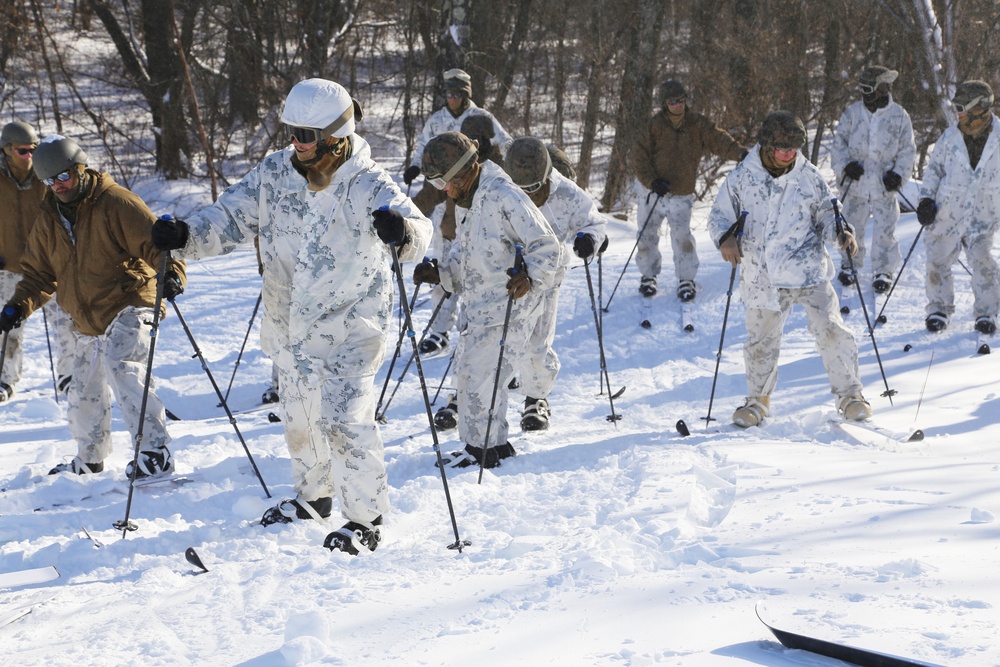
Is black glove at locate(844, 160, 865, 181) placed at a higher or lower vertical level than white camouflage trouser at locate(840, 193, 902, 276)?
higher

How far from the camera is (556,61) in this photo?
55.8ft

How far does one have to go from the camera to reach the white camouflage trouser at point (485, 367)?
19.1 ft

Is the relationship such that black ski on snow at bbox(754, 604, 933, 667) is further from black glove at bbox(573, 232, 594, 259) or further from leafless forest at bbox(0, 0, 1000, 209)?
leafless forest at bbox(0, 0, 1000, 209)

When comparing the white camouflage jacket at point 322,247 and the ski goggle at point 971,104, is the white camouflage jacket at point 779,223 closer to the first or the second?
the ski goggle at point 971,104

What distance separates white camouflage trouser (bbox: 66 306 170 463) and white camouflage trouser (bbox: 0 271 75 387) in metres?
0.27

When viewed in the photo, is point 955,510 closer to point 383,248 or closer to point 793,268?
point 793,268

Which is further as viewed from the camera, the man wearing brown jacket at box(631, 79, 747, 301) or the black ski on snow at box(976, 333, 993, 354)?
the man wearing brown jacket at box(631, 79, 747, 301)

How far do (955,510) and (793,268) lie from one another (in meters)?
2.12

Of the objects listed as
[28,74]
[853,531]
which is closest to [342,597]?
[853,531]

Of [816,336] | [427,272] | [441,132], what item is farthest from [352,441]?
[441,132]

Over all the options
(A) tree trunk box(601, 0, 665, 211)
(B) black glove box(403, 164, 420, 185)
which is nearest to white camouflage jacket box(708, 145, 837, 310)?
(B) black glove box(403, 164, 420, 185)

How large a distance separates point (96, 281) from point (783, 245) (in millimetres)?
3837

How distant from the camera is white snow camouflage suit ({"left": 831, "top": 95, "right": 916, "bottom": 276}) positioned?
30.9ft

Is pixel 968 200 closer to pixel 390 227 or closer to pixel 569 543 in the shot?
pixel 569 543
